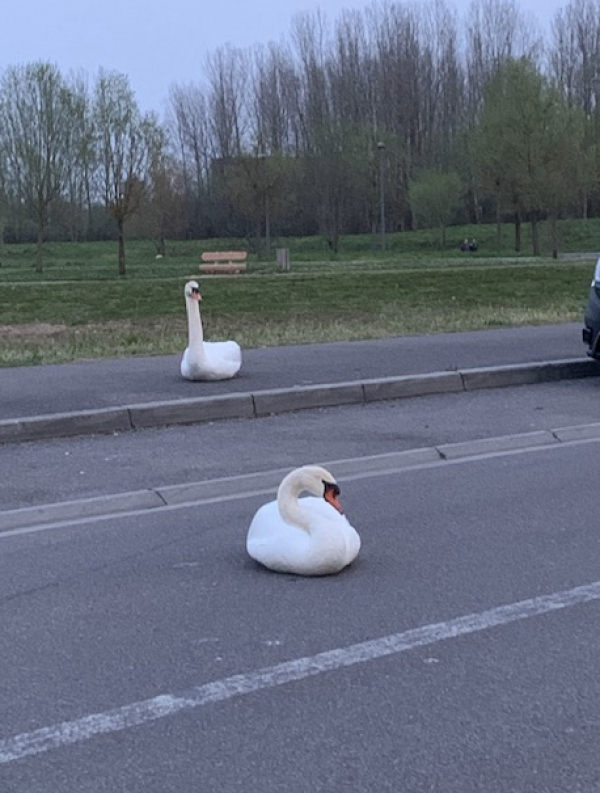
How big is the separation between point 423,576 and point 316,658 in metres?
1.17

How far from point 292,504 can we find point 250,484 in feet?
7.08

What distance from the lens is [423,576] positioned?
537 cm

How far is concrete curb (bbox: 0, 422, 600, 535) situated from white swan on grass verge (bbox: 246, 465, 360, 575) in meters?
1.62

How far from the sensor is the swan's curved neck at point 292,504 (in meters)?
5.18

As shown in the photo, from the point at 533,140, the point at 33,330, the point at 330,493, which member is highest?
the point at 533,140

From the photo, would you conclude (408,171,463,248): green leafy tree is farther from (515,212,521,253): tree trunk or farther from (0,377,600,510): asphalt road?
(0,377,600,510): asphalt road

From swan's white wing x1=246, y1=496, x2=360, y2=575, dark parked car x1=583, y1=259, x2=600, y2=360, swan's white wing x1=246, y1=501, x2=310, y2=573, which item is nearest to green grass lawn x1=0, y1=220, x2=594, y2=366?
dark parked car x1=583, y1=259, x2=600, y2=360

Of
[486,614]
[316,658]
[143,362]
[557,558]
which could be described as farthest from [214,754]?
[143,362]

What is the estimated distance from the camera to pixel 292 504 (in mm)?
5227

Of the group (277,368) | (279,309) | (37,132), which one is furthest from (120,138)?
(277,368)

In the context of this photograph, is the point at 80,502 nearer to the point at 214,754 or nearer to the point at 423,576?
the point at 423,576

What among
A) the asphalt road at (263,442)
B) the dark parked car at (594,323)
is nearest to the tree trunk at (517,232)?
the dark parked car at (594,323)

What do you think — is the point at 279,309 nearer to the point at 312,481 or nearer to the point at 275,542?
the point at 275,542

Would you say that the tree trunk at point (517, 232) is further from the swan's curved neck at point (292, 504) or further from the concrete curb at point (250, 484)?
the swan's curved neck at point (292, 504)
